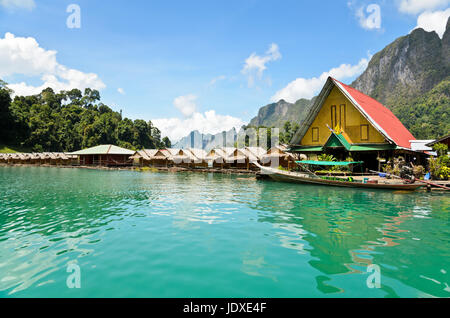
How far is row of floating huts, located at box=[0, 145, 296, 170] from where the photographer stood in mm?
37375

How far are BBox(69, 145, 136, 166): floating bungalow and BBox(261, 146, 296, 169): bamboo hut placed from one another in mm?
31937

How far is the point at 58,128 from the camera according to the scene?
85.0 meters

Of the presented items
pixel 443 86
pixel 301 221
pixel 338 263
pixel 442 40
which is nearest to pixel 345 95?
pixel 301 221

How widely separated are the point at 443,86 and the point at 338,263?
134 m

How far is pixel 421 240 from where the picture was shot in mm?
7223

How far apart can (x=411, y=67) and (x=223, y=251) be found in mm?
164618

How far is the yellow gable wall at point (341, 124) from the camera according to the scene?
24.5 m

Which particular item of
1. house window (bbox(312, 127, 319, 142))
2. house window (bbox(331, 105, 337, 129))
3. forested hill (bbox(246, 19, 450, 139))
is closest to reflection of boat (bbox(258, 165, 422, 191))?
house window (bbox(312, 127, 319, 142))

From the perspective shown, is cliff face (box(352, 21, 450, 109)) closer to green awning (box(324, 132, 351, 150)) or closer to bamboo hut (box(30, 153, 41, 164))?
green awning (box(324, 132, 351, 150))

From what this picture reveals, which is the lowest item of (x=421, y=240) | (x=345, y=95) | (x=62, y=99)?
(x=421, y=240)

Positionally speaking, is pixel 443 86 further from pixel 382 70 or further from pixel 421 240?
pixel 421 240

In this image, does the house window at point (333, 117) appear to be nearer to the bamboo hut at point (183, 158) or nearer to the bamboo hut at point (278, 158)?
the bamboo hut at point (278, 158)

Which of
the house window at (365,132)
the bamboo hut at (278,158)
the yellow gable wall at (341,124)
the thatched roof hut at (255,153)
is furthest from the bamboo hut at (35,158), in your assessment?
the house window at (365,132)

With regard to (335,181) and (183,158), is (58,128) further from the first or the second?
(335,181)
